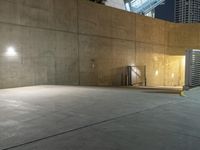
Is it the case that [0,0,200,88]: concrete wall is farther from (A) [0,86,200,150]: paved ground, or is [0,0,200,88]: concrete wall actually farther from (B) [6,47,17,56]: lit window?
(A) [0,86,200,150]: paved ground

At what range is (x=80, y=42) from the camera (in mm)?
13031

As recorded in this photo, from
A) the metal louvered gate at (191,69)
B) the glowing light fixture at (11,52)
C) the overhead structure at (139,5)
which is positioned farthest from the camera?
the overhead structure at (139,5)

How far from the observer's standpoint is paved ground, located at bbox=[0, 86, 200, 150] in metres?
2.96

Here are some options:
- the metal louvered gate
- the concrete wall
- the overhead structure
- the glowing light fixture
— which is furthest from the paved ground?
the overhead structure

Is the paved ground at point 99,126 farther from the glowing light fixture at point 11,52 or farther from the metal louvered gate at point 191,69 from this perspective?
the glowing light fixture at point 11,52

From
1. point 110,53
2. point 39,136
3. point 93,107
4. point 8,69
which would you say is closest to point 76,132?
point 39,136

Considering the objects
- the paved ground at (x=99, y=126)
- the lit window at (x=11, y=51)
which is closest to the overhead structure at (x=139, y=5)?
the lit window at (x=11, y=51)

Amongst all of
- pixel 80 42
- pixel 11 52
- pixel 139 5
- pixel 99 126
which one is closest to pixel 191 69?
pixel 99 126

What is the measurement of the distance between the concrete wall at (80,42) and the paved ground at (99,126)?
5.03 meters

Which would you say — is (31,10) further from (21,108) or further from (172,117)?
(172,117)

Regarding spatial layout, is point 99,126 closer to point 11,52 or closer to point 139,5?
point 11,52

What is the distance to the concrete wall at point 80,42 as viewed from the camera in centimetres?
999

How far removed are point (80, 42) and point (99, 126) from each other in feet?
31.8

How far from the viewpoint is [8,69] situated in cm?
970
